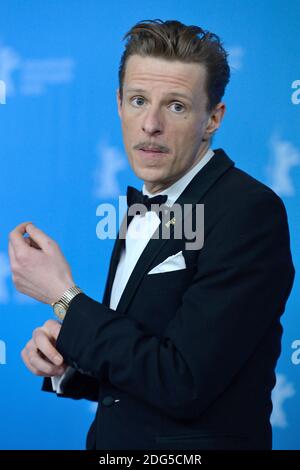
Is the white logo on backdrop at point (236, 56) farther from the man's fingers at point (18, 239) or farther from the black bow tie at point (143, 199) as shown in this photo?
the man's fingers at point (18, 239)

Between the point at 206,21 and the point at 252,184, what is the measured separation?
2270 mm

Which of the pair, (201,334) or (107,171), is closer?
(201,334)

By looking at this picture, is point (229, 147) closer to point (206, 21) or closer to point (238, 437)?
point (206, 21)

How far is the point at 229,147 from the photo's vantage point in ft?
12.6

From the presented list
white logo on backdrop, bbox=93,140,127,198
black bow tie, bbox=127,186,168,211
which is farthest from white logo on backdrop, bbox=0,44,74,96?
black bow tie, bbox=127,186,168,211

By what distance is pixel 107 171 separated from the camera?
3.86 metres

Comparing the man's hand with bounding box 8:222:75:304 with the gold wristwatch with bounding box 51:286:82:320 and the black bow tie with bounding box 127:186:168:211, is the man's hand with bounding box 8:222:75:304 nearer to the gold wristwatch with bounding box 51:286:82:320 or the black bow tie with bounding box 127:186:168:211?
the gold wristwatch with bounding box 51:286:82:320

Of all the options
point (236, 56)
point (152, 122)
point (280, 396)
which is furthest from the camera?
point (280, 396)

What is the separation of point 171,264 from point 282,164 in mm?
2207

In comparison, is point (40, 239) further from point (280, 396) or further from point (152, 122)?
point (280, 396)

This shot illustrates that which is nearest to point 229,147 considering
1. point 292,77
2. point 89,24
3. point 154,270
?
point 292,77

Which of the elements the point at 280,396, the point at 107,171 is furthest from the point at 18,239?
the point at 280,396

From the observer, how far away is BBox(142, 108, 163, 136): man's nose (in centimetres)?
184

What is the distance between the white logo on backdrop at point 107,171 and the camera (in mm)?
3855
